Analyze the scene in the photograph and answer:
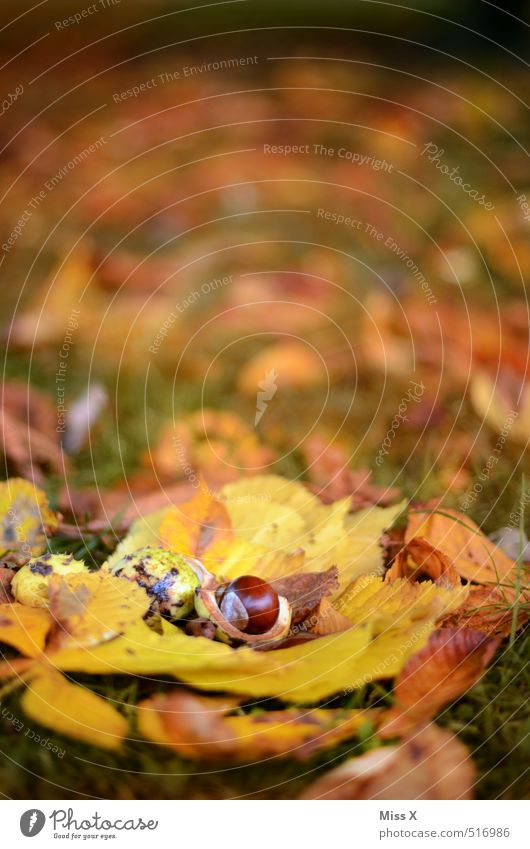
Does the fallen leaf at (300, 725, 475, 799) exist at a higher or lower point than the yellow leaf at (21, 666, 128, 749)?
lower

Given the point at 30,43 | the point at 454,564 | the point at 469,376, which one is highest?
the point at 30,43

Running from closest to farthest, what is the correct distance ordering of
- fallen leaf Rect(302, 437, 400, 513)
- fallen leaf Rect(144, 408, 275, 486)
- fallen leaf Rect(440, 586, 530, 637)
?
1. fallen leaf Rect(440, 586, 530, 637)
2. fallen leaf Rect(302, 437, 400, 513)
3. fallen leaf Rect(144, 408, 275, 486)

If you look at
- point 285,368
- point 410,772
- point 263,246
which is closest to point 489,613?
point 410,772

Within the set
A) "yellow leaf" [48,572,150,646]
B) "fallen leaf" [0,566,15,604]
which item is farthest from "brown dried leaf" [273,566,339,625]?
"fallen leaf" [0,566,15,604]

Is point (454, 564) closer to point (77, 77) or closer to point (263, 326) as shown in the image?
point (263, 326)

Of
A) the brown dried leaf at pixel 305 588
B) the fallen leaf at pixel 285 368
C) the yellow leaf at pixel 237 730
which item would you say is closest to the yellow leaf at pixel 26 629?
the yellow leaf at pixel 237 730

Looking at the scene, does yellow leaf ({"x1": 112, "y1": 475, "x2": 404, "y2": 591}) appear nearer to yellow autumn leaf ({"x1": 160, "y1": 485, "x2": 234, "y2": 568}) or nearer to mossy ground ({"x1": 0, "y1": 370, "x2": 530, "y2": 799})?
yellow autumn leaf ({"x1": 160, "y1": 485, "x2": 234, "y2": 568})

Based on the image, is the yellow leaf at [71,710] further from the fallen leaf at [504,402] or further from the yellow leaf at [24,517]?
the fallen leaf at [504,402]
